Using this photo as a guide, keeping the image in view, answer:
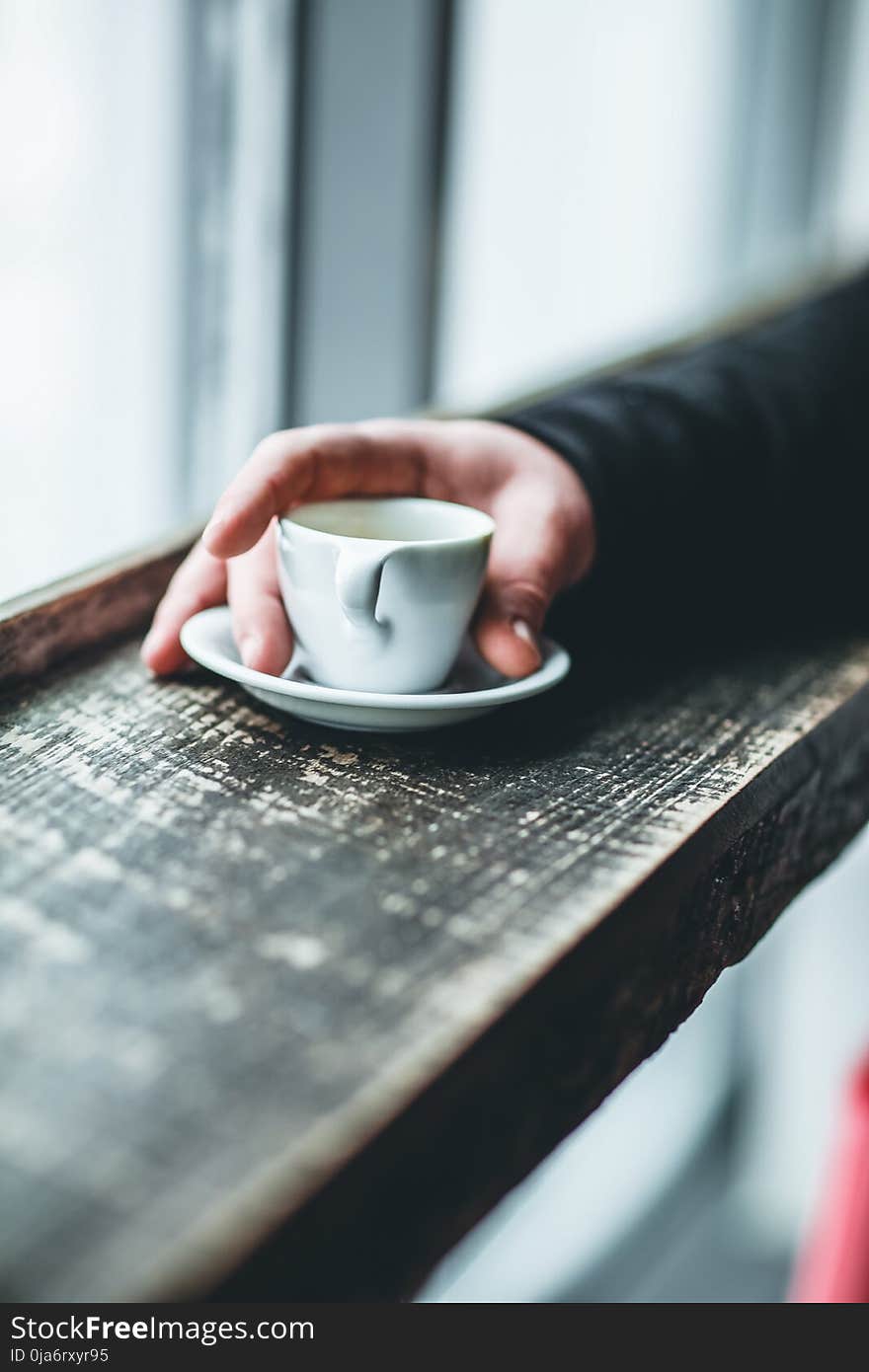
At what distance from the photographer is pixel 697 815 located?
0.45 meters

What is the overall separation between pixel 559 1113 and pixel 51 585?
35 cm

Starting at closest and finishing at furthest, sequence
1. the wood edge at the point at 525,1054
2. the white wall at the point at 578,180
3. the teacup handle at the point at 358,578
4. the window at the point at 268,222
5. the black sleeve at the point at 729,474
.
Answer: the wood edge at the point at 525,1054, the teacup handle at the point at 358,578, the black sleeve at the point at 729,474, the window at the point at 268,222, the white wall at the point at 578,180

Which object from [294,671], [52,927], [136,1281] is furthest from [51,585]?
[136,1281]

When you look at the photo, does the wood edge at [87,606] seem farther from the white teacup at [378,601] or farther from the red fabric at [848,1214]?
the red fabric at [848,1214]

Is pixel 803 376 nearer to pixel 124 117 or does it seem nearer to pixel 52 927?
pixel 124 117

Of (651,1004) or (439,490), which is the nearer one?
(651,1004)

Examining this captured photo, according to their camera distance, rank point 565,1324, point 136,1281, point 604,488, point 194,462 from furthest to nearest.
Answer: point 194,462, point 604,488, point 565,1324, point 136,1281

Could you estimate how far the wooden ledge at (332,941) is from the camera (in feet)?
0.91

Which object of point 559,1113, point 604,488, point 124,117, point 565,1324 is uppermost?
point 124,117

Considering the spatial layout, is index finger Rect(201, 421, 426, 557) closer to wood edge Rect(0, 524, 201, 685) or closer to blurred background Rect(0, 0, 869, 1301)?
wood edge Rect(0, 524, 201, 685)

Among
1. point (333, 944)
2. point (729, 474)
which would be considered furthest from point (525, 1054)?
point (729, 474)

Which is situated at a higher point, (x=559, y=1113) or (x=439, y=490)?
(x=439, y=490)

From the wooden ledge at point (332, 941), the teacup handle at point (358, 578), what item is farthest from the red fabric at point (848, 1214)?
the teacup handle at point (358, 578)

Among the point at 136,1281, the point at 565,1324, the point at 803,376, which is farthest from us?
the point at 803,376
